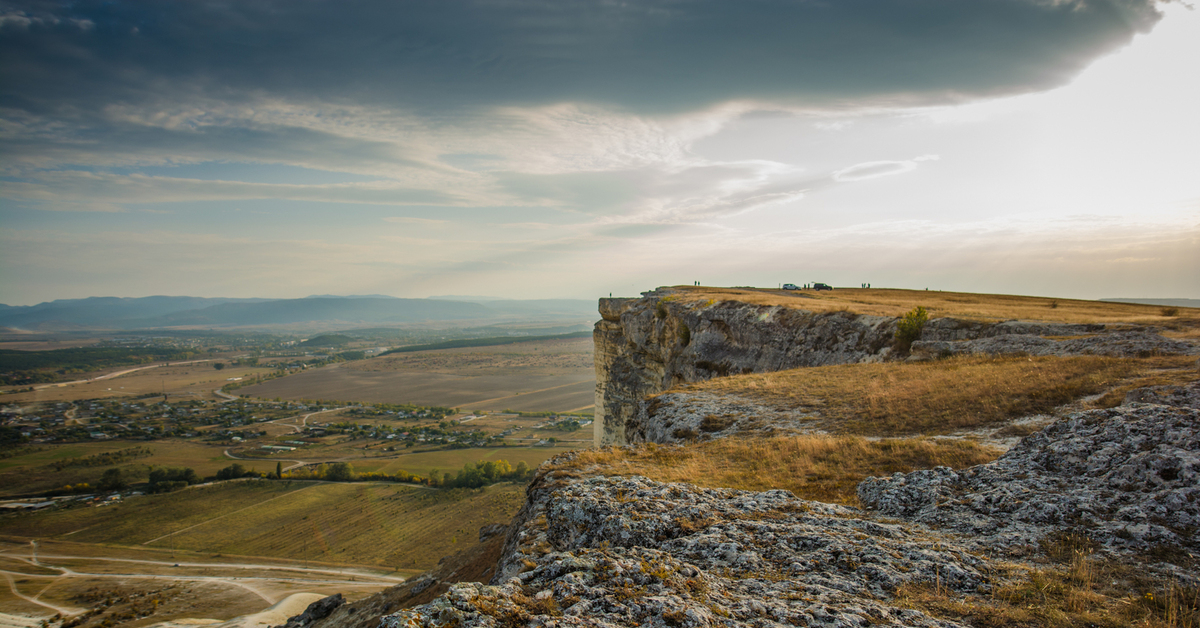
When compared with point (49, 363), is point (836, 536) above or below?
above

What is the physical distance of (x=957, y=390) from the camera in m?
12.9

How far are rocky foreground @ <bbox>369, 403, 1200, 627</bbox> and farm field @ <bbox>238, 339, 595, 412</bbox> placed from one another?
3964 inches

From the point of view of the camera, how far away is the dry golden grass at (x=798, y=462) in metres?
8.66

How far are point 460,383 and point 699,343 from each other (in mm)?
130118

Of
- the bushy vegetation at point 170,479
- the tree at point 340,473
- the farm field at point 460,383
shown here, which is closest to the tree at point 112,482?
the bushy vegetation at point 170,479

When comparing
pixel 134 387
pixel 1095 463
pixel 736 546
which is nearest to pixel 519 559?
pixel 736 546

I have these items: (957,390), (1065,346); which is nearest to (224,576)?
(957,390)

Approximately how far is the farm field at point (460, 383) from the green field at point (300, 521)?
50.7 metres

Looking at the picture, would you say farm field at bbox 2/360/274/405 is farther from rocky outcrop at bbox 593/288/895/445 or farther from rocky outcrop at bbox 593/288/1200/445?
rocky outcrop at bbox 593/288/1200/445

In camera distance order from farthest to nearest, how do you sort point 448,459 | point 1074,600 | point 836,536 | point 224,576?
point 448,459 → point 224,576 → point 836,536 → point 1074,600

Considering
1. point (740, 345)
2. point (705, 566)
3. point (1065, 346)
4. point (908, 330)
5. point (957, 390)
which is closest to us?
point (705, 566)

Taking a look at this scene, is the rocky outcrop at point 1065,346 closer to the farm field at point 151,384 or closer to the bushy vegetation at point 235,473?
the bushy vegetation at point 235,473

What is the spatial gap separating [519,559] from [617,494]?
2.01 metres

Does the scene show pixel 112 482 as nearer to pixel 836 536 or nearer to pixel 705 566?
pixel 705 566
